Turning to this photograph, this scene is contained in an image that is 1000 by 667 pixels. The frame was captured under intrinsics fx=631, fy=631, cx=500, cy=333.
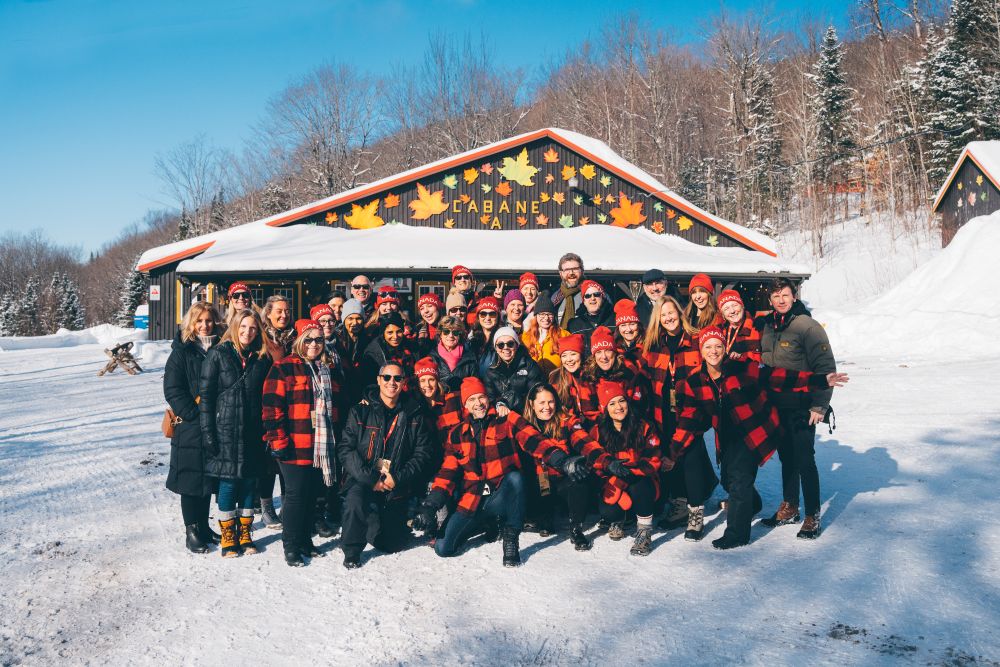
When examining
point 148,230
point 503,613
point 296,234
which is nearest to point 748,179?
point 296,234

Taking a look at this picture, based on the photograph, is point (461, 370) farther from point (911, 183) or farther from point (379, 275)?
point (911, 183)

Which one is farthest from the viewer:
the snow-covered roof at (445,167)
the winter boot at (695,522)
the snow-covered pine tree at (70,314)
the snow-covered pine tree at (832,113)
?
the snow-covered pine tree at (70,314)

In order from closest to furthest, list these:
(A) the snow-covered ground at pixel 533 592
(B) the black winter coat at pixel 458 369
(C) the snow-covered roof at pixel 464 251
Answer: (A) the snow-covered ground at pixel 533 592 → (B) the black winter coat at pixel 458 369 → (C) the snow-covered roof at pixel 464 251

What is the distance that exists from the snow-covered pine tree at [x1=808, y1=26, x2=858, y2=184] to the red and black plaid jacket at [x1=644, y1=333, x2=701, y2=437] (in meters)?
35.1

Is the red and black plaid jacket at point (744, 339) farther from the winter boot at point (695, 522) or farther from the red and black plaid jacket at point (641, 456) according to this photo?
the winter boot at point (695, 522)

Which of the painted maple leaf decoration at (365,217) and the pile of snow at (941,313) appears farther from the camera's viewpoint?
the painted maple leaf decoration at (365,217)

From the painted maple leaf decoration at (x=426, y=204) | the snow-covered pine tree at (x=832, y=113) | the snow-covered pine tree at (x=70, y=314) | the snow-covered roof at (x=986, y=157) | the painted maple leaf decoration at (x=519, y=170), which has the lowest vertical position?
the snow-covered pine tree at (x=70, y=314)

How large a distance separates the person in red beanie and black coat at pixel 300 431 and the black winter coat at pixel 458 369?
812 mm

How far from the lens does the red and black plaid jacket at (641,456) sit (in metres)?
3.83

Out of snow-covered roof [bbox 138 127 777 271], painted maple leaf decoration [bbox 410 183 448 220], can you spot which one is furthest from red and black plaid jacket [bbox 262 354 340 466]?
painted maple leaf decoration [bbox 410 183 448 220]

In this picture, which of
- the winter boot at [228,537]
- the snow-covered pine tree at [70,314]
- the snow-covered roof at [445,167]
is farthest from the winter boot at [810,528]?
the snow-covered pine tree at [70,314]

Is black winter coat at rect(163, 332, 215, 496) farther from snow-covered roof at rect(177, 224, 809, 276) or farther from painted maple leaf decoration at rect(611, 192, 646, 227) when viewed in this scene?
painted maple leaf decoration at rect(611, 192, 646, 227)

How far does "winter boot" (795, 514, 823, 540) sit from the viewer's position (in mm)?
3895

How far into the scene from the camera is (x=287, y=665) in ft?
8.68
